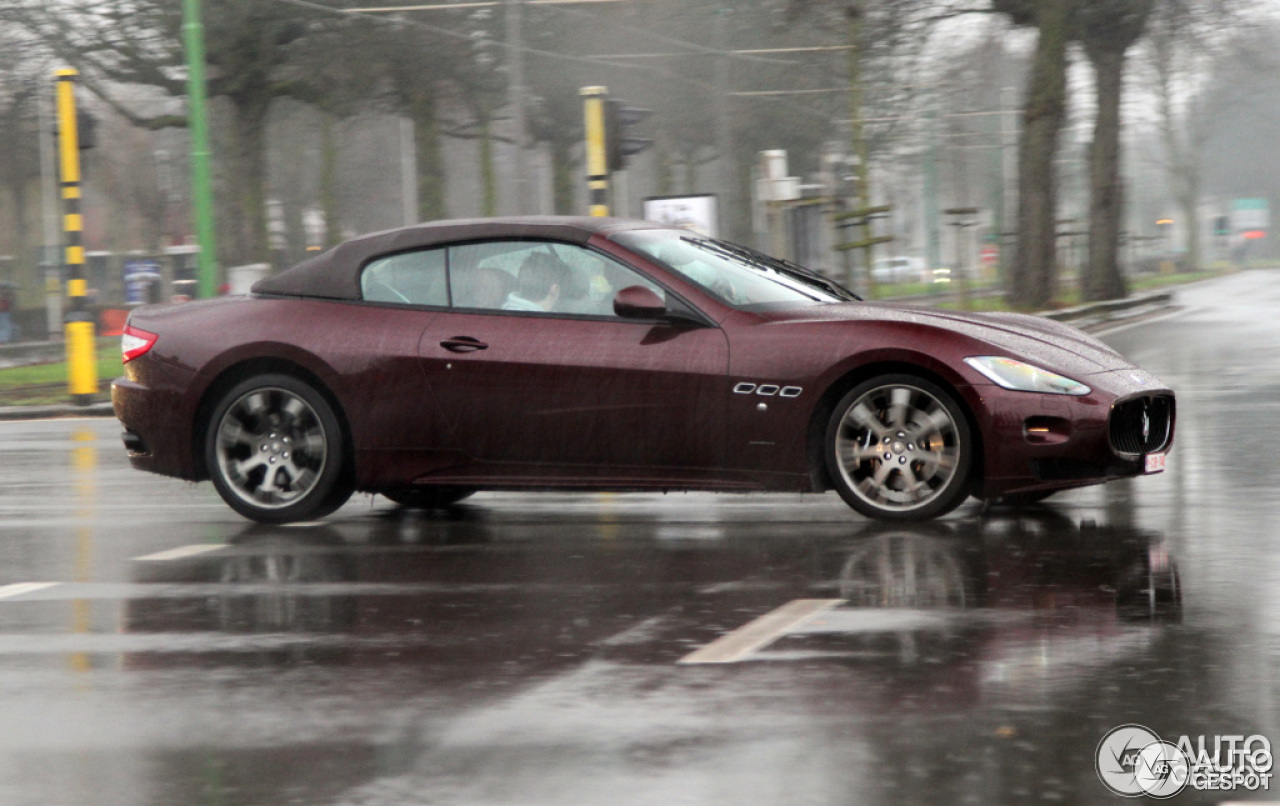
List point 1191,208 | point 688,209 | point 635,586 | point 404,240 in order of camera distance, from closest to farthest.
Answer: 1. point 635,586
2. point 404,240
3. point 688,209
4. point 1191,208

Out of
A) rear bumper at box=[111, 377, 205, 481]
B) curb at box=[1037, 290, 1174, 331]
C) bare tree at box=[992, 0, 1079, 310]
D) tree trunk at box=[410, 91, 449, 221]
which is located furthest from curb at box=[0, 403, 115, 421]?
tree trunk at box=[410, 91, 449, 221]

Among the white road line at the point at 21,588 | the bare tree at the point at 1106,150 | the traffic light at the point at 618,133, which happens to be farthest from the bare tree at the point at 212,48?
the white road line at the point at 21,588

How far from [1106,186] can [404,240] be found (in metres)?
29.2

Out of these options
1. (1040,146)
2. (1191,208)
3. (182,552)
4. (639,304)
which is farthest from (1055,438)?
(1191,208)

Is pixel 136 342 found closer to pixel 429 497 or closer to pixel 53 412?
pixel 429 497

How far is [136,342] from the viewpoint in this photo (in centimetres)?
933

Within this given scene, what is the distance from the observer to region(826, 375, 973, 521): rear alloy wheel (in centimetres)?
812

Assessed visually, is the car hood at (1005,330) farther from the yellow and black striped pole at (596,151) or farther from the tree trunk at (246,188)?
the tree trunk at (246,188)

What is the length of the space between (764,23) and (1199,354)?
17481 millimetres

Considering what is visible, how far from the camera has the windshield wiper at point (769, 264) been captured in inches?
361

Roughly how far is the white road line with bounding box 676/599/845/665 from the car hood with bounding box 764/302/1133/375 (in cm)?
204

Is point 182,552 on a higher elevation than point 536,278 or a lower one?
lower

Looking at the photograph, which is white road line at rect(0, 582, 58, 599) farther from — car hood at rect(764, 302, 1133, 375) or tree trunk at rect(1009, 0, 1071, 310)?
tree trunk at rect(1009, 0, 1071, 310)

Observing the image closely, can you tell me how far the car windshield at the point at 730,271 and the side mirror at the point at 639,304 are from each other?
0.87ft
